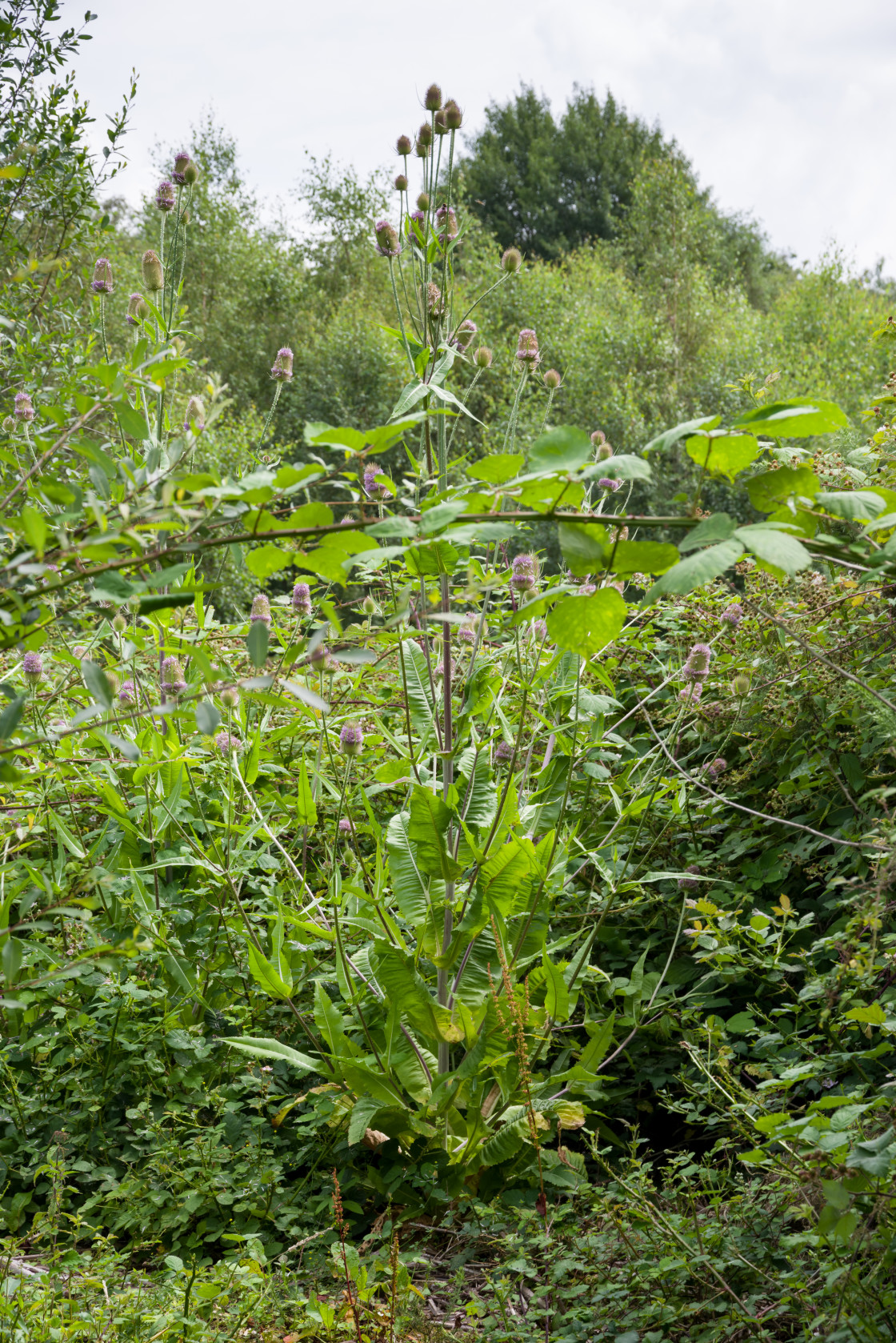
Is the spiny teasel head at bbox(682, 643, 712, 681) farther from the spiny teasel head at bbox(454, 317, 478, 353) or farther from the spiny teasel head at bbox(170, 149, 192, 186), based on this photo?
the spiny teasel head at bbox(170, 149, 192, 186)

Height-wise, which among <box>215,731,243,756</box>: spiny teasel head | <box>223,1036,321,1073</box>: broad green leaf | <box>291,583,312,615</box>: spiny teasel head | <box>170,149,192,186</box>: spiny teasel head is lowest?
<box>223,1036,321,1073</box>: broad green leaf

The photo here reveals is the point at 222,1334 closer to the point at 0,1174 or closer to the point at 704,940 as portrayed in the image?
the point at 0,1174

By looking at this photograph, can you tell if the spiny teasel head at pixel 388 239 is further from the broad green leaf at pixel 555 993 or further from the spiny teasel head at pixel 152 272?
the broad green leaf at pixel 555 993

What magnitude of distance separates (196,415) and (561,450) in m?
0.76

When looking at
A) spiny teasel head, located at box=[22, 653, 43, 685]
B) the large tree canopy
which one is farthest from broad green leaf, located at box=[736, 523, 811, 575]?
the large tree canopy

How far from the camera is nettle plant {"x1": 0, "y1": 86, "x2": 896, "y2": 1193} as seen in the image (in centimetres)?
83

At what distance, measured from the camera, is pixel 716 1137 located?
2.10 metres

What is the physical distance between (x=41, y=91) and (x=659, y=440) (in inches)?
154

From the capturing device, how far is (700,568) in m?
0.75

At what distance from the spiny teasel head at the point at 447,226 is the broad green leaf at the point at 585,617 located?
128cm

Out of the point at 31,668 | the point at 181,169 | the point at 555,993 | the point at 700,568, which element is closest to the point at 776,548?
the point at 700,568

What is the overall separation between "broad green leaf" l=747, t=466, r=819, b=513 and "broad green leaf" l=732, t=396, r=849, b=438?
4cm

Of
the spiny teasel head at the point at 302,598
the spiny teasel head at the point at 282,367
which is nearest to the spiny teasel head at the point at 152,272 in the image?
the spiny teasel head at the point at 282,367

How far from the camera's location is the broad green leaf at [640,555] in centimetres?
86
